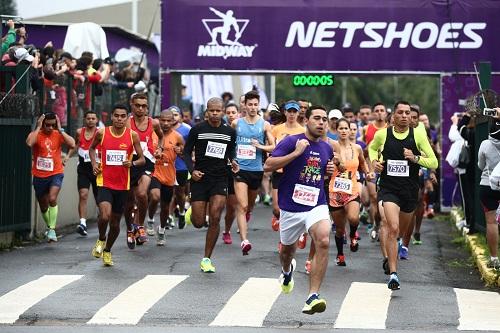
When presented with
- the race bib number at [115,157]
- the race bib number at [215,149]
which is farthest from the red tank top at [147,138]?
the race bib number at [215,149]

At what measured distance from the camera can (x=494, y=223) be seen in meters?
14.9

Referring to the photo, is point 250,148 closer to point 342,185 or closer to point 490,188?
point 342,185

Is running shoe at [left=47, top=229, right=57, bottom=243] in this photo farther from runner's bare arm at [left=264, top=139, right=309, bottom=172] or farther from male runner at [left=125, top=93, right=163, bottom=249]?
runner's bare arm at [left=264, top=139, right=309, bottom=172]

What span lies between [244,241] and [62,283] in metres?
3.01

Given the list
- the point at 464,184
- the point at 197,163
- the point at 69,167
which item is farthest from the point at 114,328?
the point at 69,167

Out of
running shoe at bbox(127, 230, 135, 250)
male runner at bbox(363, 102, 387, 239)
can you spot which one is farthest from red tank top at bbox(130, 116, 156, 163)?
male runner at bbox(363, 102, 387, 239)

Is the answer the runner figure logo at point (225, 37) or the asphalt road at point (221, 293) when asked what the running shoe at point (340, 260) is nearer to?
the asphalt road at point (221, 293)

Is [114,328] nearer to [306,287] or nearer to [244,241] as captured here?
[306,287]

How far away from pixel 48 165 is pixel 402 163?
6473 millimetres

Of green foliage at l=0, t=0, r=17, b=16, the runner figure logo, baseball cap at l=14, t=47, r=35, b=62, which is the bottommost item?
baseball cap at l=14, t=47, r=35, b=62

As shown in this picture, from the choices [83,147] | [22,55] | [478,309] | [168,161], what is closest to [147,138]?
[168,161]

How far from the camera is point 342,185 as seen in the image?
53.8ft

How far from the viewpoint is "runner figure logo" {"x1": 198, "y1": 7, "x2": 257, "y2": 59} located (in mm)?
26562

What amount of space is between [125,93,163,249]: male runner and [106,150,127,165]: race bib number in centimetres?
146
